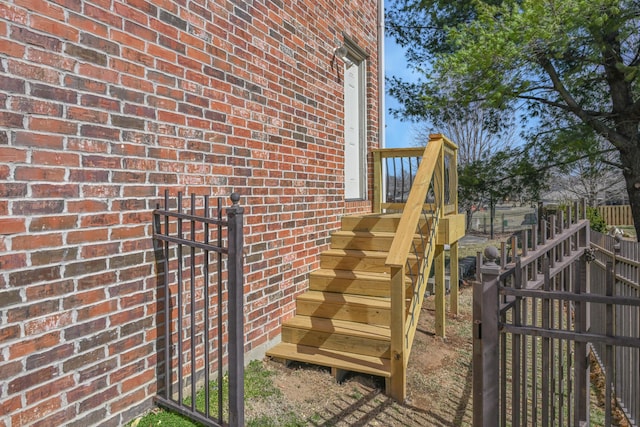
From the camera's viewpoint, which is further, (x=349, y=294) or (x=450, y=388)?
(x=349, y=294)

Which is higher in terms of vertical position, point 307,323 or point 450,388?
point 307,323

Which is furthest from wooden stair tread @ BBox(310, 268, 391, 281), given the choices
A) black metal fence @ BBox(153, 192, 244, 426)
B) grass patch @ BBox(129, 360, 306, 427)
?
black metal fence @ BBox(153, 192, 244, 426)

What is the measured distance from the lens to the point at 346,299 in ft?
13.4

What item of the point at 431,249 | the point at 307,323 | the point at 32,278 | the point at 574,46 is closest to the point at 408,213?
the point at 431,249

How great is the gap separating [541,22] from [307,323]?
6012 millimetres

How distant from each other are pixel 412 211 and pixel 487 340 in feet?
6.28

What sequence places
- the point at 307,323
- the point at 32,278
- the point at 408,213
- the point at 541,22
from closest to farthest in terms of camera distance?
the point at 32,278 < the point at 408,213 < the point at 307,323 < the point at 541,22

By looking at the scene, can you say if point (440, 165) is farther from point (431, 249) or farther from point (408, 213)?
point (408, 213)

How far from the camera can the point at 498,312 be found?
1806 millimetres

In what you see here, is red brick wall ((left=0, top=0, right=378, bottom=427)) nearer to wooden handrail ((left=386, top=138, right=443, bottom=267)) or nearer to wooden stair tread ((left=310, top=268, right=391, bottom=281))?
wooden stair tread ((left=310, top=268, right=391, bottom=281))

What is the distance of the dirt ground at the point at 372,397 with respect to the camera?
3039 millimetres

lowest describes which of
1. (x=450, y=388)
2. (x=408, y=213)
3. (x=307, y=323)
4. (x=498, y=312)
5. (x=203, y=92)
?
(x=450, y=388)

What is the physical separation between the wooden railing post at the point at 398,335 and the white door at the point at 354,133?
105 inches

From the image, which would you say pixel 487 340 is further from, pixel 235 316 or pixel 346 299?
pixel 346 299
